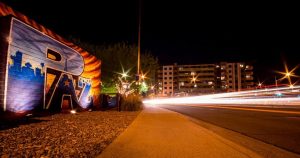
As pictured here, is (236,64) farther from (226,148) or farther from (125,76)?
(226,148)

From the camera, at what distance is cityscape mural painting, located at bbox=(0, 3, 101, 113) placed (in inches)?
445

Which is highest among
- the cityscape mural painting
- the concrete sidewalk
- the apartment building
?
the apartment building

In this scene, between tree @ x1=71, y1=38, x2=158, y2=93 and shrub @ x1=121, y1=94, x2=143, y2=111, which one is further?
tree @ x1=71, y1=38, x2=158, y2=93

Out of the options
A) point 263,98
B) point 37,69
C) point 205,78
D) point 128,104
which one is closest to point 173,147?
point 37,69

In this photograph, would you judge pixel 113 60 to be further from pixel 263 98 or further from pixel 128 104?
pixel 263 98

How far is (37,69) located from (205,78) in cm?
13633

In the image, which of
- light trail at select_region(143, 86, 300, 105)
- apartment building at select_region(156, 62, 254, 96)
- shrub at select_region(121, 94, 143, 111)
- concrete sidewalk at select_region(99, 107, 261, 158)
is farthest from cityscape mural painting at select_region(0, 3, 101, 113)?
apartment building at select_region(156, 62, 254, 96)

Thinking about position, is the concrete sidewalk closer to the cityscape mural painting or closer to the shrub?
the cityscape mural painting

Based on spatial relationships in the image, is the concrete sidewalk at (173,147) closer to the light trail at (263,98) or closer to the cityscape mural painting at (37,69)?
the cityscape mural painting at (37,69)

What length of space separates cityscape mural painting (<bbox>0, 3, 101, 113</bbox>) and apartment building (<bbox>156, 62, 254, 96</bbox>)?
381ft

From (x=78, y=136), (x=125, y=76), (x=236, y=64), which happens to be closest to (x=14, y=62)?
(x=78, y=136)

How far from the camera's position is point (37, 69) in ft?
45.0

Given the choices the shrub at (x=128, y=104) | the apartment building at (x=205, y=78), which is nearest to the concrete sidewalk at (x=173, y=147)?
the shrub at (x=128, y=104)

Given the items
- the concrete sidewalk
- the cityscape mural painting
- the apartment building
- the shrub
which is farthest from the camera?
the apartment building
